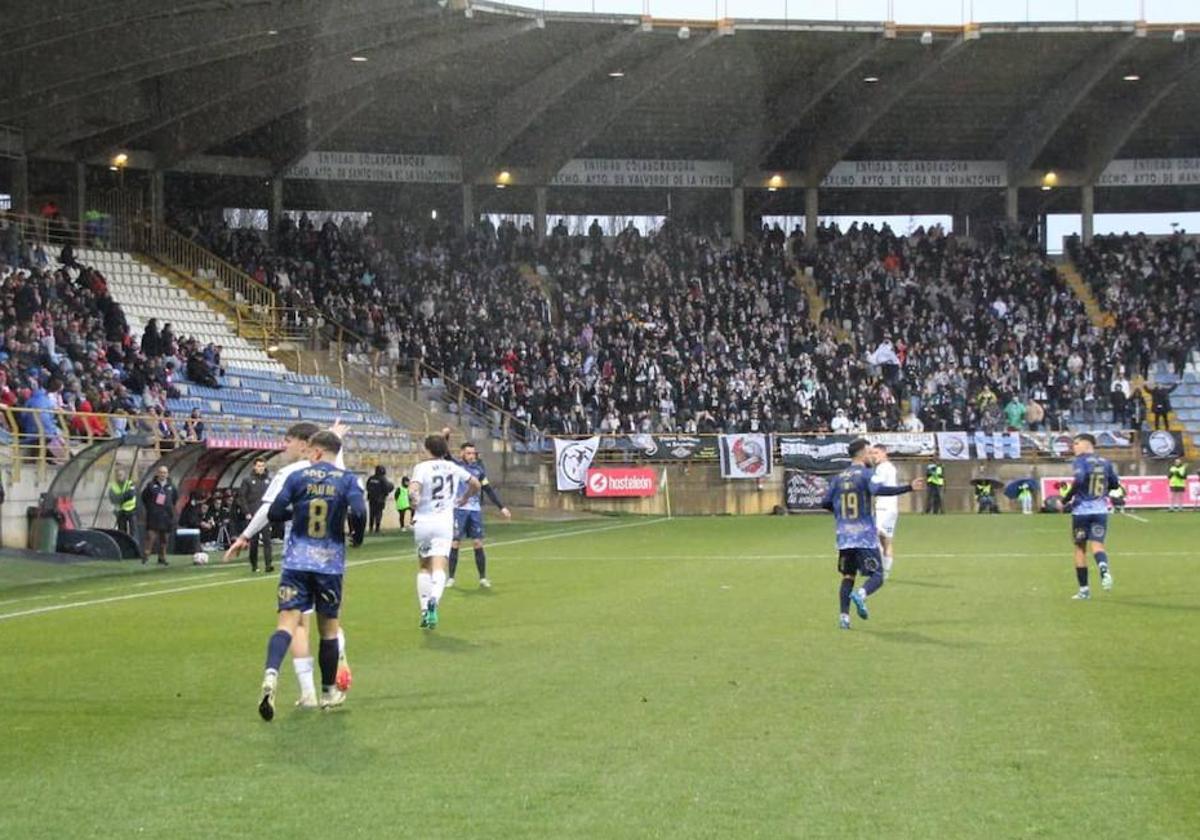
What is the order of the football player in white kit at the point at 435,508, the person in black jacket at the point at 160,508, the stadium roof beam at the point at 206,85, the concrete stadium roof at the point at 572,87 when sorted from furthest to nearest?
the stadium roof beam at the point at 206,85 → the concrete stadium roof at the point at 572,87 → the person in black jacket at the point at 160,508 → the football player in white kit at the point at 435,508

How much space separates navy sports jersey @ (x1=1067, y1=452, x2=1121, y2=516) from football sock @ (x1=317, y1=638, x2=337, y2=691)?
1110 centimetres

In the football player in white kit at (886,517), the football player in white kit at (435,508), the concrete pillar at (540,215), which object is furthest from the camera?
the concrete pillar at (540,215)

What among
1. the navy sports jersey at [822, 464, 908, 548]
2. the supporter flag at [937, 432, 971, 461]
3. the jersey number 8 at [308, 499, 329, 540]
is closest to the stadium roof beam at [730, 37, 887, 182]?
the supporter flag at [937, 432, 971, 461]

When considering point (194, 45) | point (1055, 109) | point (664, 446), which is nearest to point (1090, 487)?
point (194, 45)

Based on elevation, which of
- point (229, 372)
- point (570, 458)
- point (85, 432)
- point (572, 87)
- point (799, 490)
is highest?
point (572, 87)

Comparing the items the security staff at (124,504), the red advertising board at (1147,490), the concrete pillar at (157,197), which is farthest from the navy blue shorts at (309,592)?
the concrete pillar at (157,197)

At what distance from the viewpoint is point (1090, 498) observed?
20000mm

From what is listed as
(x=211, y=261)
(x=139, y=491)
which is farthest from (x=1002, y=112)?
(x=139, y=491)

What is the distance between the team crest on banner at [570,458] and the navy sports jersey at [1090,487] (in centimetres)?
2964

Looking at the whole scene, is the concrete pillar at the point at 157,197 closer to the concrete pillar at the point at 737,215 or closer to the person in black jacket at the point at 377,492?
the person in black jacket at the point at 377,492

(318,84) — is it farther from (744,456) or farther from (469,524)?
(469,524)

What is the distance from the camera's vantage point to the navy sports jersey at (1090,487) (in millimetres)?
19953

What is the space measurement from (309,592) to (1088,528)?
36.8 ft

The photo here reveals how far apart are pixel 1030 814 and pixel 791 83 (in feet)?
168
